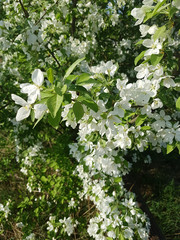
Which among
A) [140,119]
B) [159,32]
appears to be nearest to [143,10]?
[159,32]

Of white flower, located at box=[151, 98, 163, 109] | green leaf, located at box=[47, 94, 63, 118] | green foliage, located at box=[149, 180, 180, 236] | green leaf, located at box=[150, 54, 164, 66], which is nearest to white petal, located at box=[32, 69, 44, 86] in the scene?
green leaf, located at box=[47, 94, 63, 118]

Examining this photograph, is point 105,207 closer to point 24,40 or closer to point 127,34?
point 24,40

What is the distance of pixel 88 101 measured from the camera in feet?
2.82

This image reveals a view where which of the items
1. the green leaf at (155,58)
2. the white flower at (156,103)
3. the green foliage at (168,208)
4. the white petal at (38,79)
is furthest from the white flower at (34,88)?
the green foliage at (168,208)

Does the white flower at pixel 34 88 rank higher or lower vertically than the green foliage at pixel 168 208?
higher

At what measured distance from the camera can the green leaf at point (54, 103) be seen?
74 centimetres

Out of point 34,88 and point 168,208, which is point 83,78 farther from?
point 168,208

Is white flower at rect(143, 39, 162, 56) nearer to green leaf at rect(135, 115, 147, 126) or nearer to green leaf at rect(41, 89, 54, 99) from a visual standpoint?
green leaf at rect(135, 115, 147, 126)

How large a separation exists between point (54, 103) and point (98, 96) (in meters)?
0.35

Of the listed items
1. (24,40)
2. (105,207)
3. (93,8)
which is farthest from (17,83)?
(105,207)

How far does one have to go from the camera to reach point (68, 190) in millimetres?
3014

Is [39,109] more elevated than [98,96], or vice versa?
[39,109]

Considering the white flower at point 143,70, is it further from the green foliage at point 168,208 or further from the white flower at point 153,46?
the green foliage at point 168,208

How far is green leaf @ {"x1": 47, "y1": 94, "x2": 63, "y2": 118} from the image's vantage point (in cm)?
74
